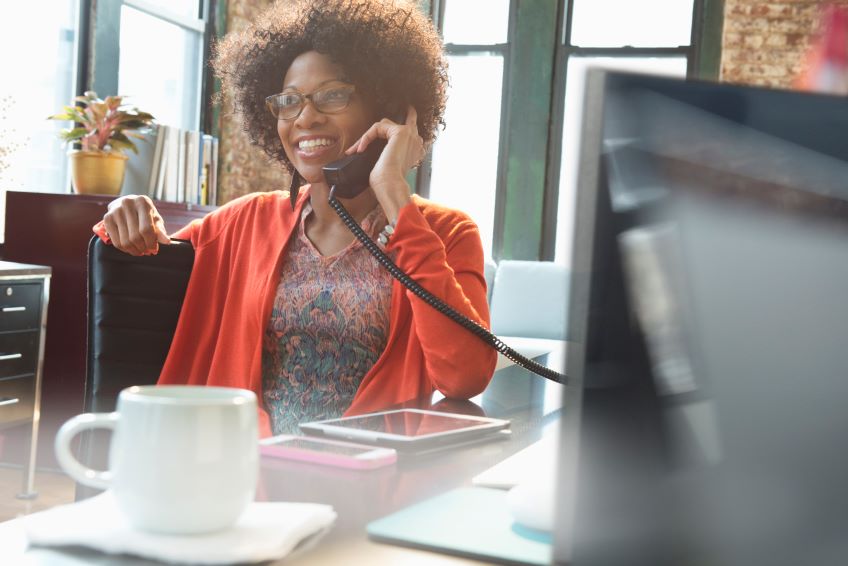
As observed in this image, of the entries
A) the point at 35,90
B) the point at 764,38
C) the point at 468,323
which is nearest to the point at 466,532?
the point at 468,323

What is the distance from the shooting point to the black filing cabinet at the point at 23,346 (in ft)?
9.80

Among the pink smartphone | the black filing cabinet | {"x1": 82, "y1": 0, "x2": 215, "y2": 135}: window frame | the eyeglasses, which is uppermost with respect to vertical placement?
{"x1": 82, "y1": 0, "x2": 215, "y2": 135}: window frame

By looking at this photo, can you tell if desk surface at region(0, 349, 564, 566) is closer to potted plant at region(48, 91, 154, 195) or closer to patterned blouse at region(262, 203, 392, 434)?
patterned blouse at region(262, 203, 392, 434)

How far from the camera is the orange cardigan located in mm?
1491

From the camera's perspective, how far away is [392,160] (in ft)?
5.56

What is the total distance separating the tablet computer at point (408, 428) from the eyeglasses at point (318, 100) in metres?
0.95

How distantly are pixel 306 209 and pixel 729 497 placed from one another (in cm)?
147

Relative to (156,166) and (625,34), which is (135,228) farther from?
(625,34)

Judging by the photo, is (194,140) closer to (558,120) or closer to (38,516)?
(558,120)

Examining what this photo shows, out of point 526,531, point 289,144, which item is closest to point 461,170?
point 289,144

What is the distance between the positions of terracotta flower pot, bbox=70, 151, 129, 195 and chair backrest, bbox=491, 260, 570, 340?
2.09 m

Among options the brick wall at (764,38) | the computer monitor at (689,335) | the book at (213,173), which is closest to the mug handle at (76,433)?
the computer monitor at (689,335)

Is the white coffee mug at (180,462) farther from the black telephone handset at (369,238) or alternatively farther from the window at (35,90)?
the window at (35,90)

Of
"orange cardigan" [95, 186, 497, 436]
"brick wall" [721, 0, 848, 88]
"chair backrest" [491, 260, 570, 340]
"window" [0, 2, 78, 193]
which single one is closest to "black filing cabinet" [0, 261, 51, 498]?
"window" [0, 2, 78, 193]
